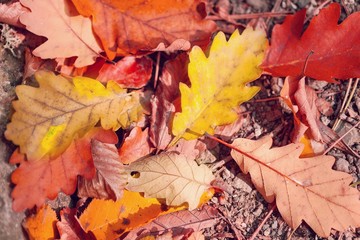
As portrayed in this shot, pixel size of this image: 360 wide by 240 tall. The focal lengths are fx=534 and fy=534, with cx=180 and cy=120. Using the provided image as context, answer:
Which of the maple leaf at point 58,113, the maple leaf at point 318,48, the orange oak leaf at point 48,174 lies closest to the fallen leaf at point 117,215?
the orange oak leaf at point 48,174

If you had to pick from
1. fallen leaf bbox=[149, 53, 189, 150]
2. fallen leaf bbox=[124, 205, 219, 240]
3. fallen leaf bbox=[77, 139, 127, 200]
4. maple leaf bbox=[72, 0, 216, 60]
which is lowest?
fallen leaf bbox=[124, 205, 219, 240]

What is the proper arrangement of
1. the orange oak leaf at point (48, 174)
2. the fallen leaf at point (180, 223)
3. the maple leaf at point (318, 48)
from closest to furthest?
the orange oak leaf at point (48, 174), the fallen leaf at point (180, 223), the maple leaf at point (318, 48)

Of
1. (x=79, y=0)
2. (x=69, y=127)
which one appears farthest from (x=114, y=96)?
(x=79, y=0)

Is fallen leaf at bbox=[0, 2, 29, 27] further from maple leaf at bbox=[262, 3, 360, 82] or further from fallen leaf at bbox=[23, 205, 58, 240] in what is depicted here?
maple leaf at bbox=[262, 3, 360, 82]

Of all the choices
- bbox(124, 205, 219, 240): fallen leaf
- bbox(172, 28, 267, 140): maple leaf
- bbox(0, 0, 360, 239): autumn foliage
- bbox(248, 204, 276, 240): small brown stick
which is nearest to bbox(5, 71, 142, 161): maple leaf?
bbox(0, 0, 360, 239): autumn foliage

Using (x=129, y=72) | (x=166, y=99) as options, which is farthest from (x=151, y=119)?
(x=129, y=72)

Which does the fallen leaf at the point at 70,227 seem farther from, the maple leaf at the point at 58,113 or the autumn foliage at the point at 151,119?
the maple leaf at the point at 58,113

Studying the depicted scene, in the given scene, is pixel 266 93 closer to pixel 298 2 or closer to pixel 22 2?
pixel 298 2
